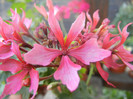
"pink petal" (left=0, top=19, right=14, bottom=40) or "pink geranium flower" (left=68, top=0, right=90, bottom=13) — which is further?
"pink geranium flower" (left=68, top=0, right=90, bottom=13)

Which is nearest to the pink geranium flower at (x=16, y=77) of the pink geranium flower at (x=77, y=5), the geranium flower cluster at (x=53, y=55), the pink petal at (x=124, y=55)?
the geranium flower cluster at (x=53, y=55)

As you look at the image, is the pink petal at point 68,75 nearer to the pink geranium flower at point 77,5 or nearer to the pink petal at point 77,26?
the pink petal at point 77,26

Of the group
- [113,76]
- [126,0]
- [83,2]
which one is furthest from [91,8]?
[113,76]

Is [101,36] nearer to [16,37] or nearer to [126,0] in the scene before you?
[16,37]

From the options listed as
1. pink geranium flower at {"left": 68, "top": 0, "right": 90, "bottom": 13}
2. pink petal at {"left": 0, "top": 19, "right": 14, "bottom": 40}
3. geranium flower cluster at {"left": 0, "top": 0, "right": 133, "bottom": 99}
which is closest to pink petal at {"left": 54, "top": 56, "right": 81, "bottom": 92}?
geranium flower cluster at {"left": 0, "top": 0, "right": 133, "bottom": 99}

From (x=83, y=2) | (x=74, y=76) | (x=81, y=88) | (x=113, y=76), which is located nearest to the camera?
(x=74, y=76)

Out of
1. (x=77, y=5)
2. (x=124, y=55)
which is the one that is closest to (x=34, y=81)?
(x=124, y=55)

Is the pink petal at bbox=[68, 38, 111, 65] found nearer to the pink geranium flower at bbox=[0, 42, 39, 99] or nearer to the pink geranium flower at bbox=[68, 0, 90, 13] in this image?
the pink geranium flower at bbox=[0, 42, 39, 99]
